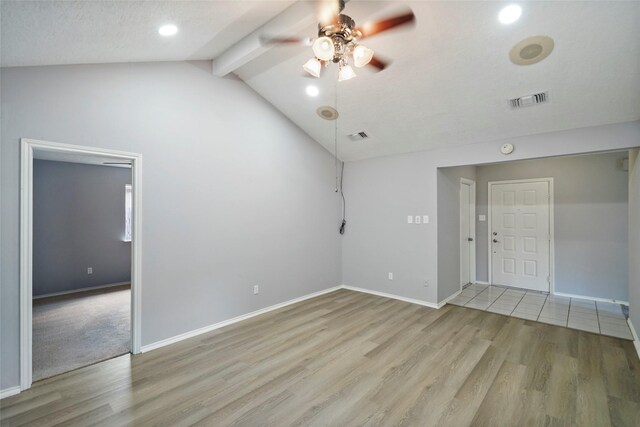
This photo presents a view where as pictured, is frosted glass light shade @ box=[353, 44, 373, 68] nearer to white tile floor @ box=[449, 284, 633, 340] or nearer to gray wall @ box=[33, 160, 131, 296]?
white tile floor @ box=[449, 284, 633, 340]

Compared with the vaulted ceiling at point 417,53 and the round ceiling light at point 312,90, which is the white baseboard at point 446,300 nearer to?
the vaulted ceiling at point 417,53

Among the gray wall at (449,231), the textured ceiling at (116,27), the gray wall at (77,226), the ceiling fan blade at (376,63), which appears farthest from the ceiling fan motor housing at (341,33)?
the gray wall at (77,226)

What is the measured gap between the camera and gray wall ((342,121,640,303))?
388 centimetres

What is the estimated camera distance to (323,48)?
1.96 m

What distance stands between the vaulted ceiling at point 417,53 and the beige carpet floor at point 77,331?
105 inches

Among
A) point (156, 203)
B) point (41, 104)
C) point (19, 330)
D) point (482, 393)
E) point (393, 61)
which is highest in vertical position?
point (393, 61)

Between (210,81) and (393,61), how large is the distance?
2.18 metres

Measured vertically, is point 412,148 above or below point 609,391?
above

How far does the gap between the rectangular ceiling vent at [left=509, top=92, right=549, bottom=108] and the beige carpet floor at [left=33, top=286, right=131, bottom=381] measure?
4.93 metres

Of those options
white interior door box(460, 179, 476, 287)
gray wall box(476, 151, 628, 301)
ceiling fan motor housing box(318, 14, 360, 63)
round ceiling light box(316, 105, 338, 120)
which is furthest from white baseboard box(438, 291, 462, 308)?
Answer: ceiling fan motor housing box(318, 14, 360, 63)

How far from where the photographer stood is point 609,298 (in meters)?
4.54

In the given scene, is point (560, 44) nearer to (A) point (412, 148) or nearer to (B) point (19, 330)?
(A) point (412, 148)

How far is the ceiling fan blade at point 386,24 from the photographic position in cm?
188

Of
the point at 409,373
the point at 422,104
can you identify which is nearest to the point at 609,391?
the point at 409,373
